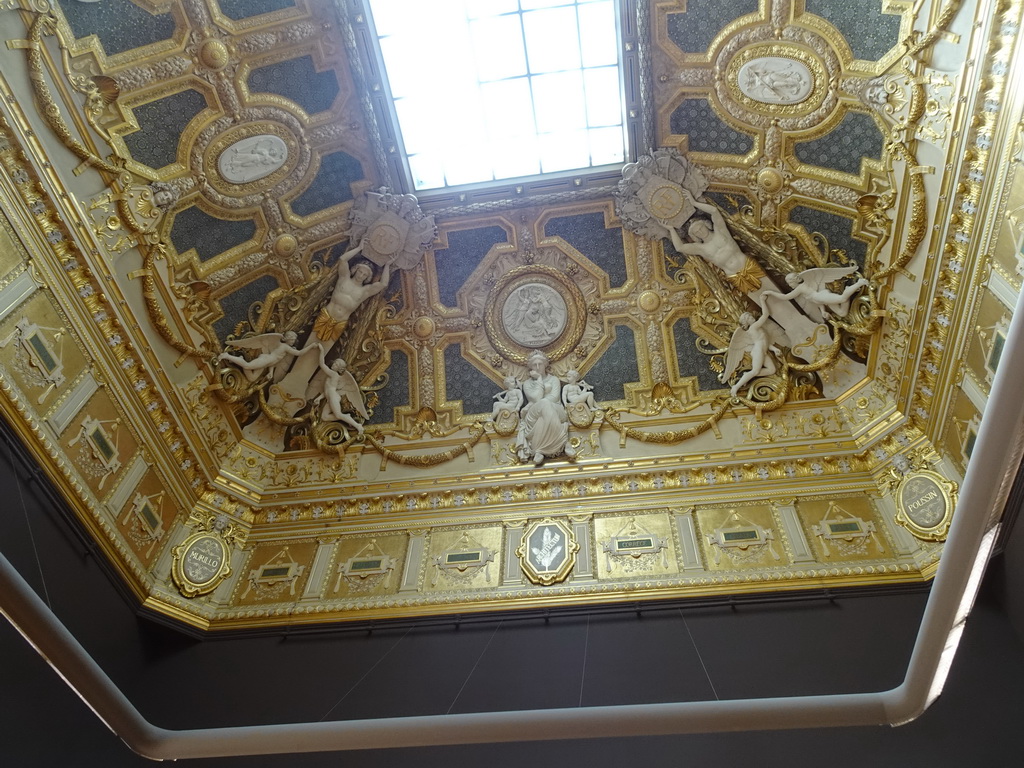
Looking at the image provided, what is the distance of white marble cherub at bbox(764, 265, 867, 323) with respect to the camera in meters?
9.00

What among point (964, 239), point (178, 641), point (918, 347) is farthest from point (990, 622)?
point (178, 641)

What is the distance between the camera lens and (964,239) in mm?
7133

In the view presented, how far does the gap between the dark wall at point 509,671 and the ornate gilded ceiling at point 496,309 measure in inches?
15.6

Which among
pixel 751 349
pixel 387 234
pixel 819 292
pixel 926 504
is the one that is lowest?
pixel 926 504

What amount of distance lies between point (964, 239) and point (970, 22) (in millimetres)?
2153

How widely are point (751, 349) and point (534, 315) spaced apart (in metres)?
3.47

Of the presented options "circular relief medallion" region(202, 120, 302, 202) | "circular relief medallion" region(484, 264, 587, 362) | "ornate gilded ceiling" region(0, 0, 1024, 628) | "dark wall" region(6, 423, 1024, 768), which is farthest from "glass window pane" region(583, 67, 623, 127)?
"dark wall" region(6, 423, 1024, 768)

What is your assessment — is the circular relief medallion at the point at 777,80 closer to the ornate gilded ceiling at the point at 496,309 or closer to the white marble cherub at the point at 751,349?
the ornate gilded ceiling at the point at 496,309

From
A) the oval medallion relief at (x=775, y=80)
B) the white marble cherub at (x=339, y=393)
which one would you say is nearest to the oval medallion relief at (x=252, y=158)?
the white marble cherub at (x=339, y=393)

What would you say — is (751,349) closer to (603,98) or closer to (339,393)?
(603,98)

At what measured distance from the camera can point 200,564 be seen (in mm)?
8445

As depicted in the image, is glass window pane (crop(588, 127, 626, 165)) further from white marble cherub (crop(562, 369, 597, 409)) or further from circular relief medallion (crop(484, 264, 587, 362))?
white marble cherub (crop(562, 369, 597, 409))

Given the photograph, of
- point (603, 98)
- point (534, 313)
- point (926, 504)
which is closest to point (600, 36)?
point (603, 98)

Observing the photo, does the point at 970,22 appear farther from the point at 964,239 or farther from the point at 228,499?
the point at 228,499
